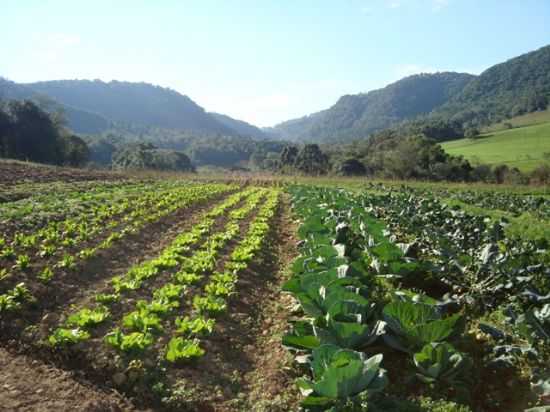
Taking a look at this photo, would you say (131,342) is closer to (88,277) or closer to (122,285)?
(122,285)

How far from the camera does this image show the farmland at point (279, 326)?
3.77 m

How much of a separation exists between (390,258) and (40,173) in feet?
84.3

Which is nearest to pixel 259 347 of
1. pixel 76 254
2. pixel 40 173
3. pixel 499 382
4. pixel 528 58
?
pixel 499 382

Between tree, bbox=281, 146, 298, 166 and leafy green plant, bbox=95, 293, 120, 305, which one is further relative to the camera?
tree, bbox=281, 146, 298, 166

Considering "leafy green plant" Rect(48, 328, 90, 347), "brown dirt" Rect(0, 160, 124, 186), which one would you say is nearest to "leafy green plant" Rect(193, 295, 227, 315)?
"leafy green plant" Rect(48, 328, 90, 347)

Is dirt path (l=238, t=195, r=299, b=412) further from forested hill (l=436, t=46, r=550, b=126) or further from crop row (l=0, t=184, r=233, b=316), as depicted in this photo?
forested hill (l=436, t=46, r=550, b=126)

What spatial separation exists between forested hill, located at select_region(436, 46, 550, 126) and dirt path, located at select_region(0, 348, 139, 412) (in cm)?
11105

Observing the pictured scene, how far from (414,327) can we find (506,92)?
15256cm

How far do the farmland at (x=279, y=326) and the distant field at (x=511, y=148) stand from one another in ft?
146

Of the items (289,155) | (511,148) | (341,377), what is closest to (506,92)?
(511,148)

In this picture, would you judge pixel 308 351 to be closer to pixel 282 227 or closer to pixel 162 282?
pixel 162 282

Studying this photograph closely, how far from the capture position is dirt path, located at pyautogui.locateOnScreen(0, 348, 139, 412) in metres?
3.85

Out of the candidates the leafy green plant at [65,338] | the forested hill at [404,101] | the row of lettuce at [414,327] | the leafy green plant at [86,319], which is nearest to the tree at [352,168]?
the row of lettuce at [414,327]

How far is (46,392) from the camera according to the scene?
13.4 ft
